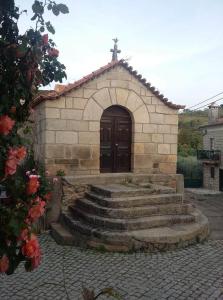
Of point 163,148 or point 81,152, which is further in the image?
point 163,148

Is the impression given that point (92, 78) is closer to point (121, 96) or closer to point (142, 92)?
point (121, 96)

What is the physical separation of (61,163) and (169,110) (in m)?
4.12

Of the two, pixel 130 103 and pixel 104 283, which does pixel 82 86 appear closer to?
pixel 130 103

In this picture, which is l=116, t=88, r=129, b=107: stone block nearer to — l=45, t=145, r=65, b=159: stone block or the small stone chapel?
the small stone chapel

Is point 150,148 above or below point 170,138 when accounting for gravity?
below

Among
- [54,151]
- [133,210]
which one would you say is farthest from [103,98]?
[133,210]

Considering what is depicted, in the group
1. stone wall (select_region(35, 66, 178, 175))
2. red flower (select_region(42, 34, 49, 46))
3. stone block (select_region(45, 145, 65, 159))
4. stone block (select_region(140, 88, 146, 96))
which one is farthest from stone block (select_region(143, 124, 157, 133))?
red flower (select_region(42, 34, 49, 46))

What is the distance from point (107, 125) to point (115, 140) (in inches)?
22.3

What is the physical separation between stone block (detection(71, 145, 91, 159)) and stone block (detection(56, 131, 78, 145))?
207 mm

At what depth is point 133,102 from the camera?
10.3m

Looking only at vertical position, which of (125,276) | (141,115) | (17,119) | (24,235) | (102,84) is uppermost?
(102,84)

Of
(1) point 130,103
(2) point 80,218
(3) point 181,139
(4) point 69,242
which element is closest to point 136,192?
(2) point 80,218

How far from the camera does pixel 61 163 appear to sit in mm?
9430

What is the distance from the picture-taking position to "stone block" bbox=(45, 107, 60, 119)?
9.20 metres
